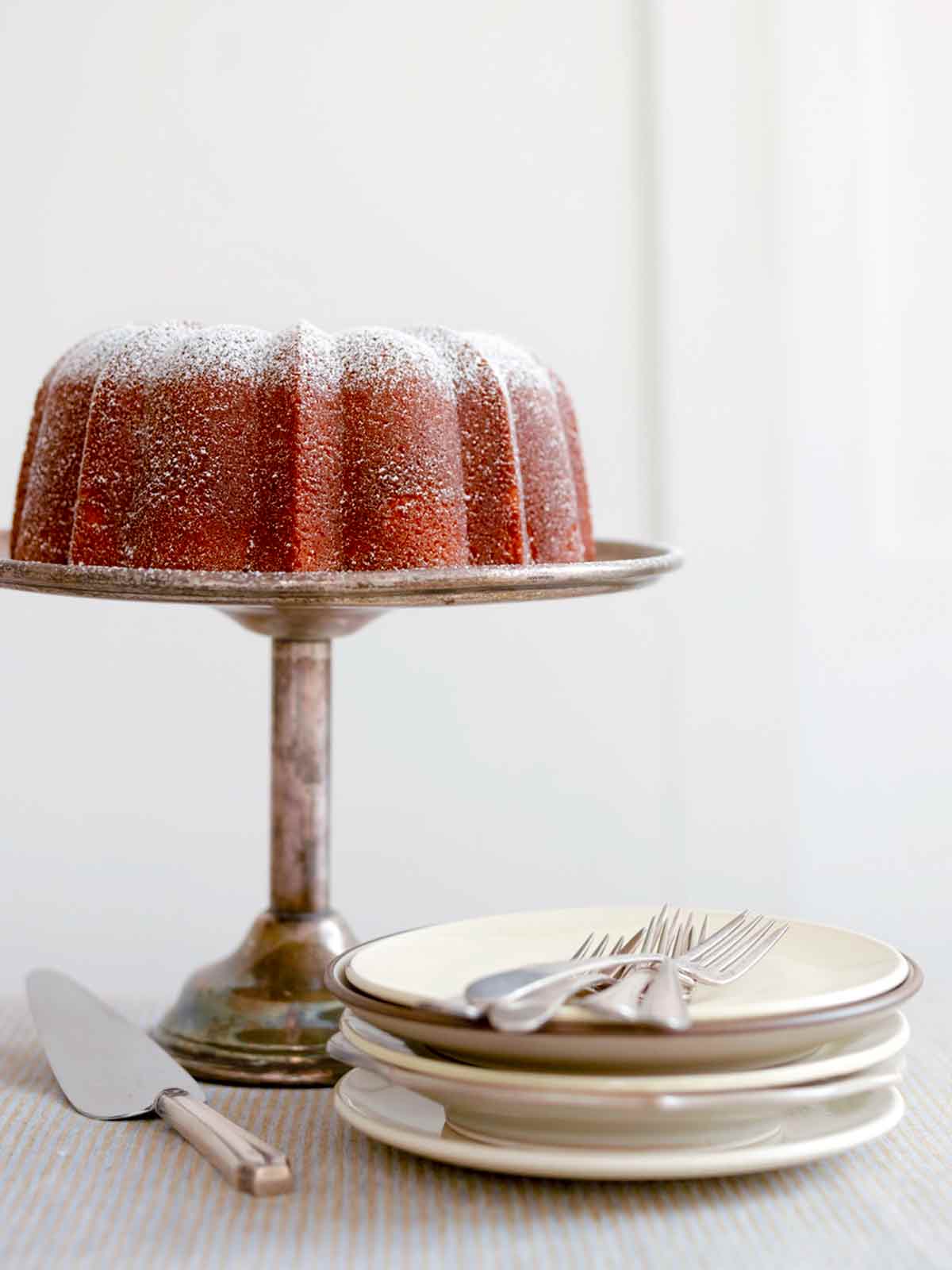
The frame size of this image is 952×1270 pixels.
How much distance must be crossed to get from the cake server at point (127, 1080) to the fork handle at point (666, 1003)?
0.59 ft

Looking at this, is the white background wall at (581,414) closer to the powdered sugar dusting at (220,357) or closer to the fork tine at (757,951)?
the powdered sugar dusting at (220,357)

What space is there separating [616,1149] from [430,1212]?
0.28ft

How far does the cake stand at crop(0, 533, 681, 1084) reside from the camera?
84 cm

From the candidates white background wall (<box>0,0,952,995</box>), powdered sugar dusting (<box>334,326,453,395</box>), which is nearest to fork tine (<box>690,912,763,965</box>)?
powdered sugar dusting (<box>334,326,453,395</box>)

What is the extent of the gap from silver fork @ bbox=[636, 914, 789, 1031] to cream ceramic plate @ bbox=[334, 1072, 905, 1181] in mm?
61

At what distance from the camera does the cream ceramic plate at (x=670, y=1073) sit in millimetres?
643

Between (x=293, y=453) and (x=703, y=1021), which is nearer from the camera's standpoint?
(x=703, y=1021)

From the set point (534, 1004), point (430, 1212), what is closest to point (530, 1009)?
point (534, 1004)

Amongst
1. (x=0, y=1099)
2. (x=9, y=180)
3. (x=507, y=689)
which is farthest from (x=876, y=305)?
(x=0, y=1099)

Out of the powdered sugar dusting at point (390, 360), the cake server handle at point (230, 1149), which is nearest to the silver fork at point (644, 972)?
the cake server handle at point (230, 1149)

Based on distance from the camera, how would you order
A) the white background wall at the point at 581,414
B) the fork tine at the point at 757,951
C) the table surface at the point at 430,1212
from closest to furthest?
the table surface at the point at 430,1212 → the fork tine at the point at 757,951 → the white background wall at the point at 581,414

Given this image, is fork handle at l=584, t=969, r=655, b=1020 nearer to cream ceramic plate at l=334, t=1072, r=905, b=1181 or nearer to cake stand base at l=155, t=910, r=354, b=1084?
cream ceramic plate at l=334, t=1072, r=905, b=1181

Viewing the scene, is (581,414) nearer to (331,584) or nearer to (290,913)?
(290,913)

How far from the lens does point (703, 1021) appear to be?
649mm
